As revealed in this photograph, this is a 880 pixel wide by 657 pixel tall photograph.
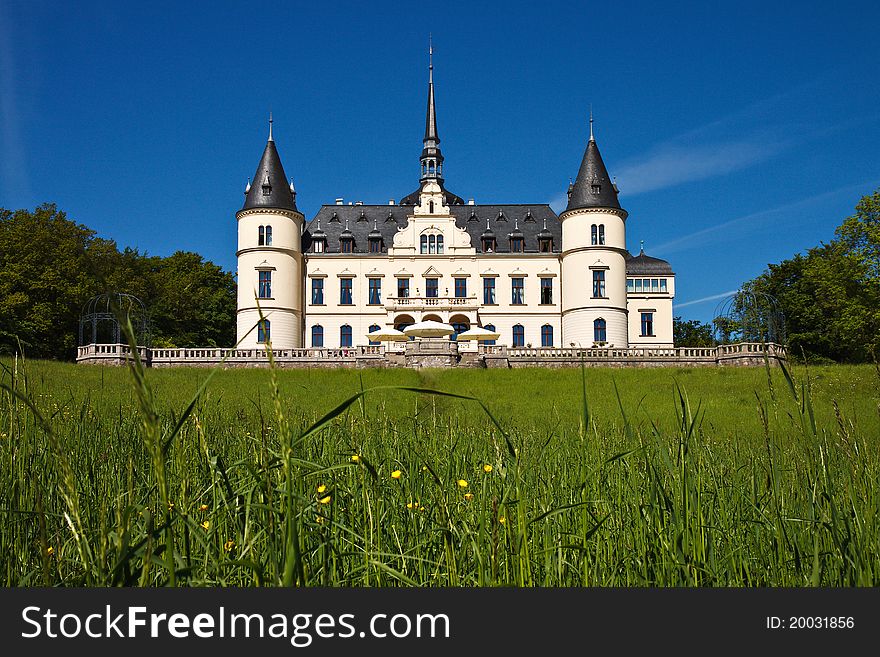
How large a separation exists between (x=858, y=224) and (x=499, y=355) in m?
17.5

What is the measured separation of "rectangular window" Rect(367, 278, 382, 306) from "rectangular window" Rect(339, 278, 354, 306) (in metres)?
1.23

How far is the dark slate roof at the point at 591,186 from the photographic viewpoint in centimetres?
4316

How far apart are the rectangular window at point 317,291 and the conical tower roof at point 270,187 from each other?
4.46m

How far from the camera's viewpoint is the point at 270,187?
43.3 m

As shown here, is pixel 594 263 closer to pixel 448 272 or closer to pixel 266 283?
pixel 448 272

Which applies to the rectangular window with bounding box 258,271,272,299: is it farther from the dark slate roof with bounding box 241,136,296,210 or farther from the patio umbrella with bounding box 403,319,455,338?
the patio umbrella with bounding box 403,319,455,338

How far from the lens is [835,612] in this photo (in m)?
1.79

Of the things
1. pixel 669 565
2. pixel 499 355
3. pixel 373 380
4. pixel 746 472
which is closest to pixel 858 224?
pixel 499 355

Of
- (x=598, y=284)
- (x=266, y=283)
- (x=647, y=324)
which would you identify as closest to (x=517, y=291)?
(x=598, y=284)

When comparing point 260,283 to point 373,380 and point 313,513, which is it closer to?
point 373,380

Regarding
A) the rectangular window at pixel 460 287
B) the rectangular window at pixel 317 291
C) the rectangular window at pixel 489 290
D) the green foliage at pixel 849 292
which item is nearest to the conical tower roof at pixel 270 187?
the rectangular window at pixel 317 291

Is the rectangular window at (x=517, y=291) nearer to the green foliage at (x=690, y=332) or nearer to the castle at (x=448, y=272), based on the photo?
the castle at (x=448, y=272)

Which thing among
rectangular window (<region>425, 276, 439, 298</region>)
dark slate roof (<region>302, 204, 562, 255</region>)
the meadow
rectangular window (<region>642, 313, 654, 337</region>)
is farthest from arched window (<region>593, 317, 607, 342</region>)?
the meadow

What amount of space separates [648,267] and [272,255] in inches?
935
